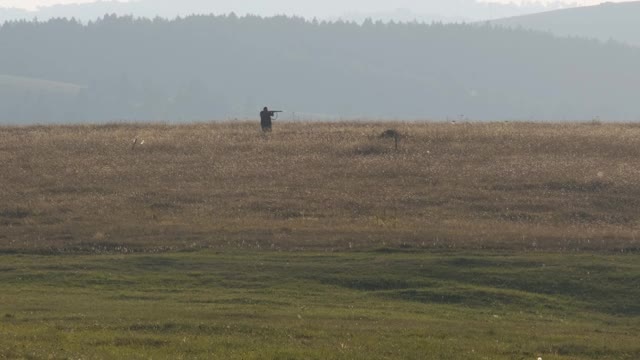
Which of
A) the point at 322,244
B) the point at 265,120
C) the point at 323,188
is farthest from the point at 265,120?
the point at 322,244

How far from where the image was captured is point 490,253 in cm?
3095

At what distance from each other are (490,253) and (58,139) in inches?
1152

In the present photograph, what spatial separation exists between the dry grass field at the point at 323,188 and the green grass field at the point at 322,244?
125 mm

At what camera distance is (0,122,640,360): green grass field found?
20875 mm

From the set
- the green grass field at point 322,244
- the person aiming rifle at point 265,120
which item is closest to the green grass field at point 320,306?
the green grass field at point 322,244

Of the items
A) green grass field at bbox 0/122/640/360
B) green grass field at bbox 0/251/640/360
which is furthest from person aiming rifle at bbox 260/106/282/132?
green grass field at bbox 0/251/640/360

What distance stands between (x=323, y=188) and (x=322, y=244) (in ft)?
34.0

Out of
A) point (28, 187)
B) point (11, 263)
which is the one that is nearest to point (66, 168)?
point (28, 187)

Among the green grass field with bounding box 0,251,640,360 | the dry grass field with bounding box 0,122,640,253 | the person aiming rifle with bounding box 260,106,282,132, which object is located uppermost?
the person aiming rifle with bounding box 260,106,282,132

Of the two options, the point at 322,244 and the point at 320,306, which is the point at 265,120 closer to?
the point at 322,244

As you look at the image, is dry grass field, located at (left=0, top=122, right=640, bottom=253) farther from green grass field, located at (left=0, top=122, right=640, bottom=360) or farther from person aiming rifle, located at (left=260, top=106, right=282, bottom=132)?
person aiming rifle, located at (left=260, top=106, right=282, bottom=132)

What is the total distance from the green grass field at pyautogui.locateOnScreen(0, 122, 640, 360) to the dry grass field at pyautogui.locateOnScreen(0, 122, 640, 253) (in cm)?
12

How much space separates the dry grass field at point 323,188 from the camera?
3356 cm

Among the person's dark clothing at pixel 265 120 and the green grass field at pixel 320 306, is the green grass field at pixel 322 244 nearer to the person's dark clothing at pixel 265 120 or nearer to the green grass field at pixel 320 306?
the green grass field at pixel 320 306
